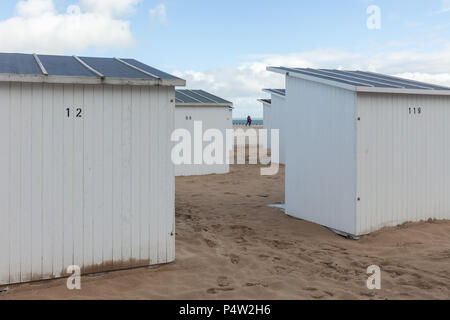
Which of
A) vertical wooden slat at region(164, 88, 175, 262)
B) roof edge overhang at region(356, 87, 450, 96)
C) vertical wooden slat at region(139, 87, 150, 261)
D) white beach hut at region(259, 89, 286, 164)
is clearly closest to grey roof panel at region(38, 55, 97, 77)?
vertical wooden slat at region(139, 87, 150, 261)

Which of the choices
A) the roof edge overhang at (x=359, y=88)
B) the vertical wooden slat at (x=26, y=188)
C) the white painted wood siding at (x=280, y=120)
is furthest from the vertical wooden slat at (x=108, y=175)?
the white painted wood siding at (x=280, y=120)

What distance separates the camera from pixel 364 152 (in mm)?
8078

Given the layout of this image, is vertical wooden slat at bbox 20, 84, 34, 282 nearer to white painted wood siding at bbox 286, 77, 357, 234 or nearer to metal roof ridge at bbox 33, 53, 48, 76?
metal roof ridge at bbox 33, 53, 48, 76

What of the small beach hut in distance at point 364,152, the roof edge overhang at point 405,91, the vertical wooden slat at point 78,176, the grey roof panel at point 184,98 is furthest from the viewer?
the grey roof panel at point 184,98

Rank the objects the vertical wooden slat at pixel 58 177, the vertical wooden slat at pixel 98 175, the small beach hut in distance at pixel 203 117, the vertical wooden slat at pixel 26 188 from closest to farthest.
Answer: the vertical wooden slat at pixel 26 188 → the vertical wooden slat at pixel 58 177 → the vertical wooden slat at pixel 98 175 → the small beach hut in distance at pixel 203 117

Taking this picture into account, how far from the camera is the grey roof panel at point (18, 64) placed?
5.39m

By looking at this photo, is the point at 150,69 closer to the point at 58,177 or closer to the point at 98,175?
the point at 98,175

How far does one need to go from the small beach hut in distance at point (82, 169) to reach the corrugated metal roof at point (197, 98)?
34.3 ft

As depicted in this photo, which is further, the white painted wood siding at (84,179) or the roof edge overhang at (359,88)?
the roof edge overhang at (359,88)

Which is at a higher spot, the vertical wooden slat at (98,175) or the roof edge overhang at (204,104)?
the roof edge overhang at (204,104)

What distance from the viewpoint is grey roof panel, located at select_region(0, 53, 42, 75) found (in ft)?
17.7

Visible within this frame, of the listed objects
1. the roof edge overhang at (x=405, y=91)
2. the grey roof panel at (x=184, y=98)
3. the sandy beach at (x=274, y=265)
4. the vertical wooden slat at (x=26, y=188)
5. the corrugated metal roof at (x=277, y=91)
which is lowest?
the sandy beach at (x=274, y=265)

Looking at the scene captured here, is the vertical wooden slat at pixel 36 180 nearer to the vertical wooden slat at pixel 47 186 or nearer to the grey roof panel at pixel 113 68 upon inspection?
the vertical wooden slat at pixel 47 186

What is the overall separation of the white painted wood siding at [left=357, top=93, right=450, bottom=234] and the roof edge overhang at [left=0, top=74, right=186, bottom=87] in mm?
3753
